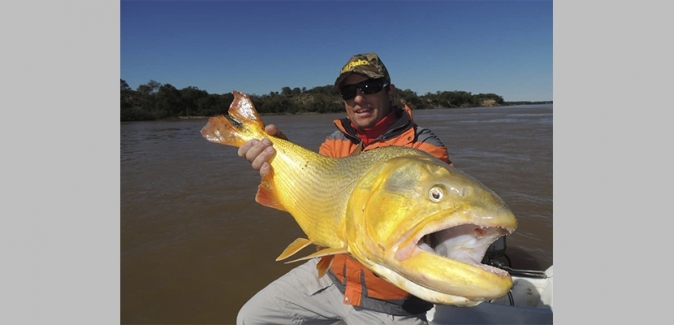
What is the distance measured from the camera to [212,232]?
716 centimetres

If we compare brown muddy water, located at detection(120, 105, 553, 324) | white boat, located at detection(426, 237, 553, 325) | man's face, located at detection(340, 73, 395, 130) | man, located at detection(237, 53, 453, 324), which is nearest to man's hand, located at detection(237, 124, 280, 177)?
man, located at detection(237, 53, 453, 324)

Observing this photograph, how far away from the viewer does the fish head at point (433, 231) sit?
148 centimetres

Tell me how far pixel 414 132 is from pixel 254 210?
5.59 m

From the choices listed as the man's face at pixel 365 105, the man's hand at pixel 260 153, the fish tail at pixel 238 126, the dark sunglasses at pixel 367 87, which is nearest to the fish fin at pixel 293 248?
the man's hand at pixel 260 153

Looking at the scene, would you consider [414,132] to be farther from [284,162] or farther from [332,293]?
[332,293]

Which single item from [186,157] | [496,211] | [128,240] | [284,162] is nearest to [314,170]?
[284,162]

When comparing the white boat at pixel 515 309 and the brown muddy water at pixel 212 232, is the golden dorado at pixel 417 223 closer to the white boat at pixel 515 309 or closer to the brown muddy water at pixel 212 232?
the white boat at pixel 515 309

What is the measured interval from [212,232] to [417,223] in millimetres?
6352

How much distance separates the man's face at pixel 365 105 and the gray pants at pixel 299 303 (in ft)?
5.25

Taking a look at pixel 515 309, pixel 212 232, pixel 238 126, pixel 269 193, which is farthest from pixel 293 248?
pixel 212 232

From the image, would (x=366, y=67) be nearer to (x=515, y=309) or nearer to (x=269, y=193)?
(x=269, y=193)

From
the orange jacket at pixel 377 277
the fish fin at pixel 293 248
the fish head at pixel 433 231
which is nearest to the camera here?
the fish head at pixel 433 231

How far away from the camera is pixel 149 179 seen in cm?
1141

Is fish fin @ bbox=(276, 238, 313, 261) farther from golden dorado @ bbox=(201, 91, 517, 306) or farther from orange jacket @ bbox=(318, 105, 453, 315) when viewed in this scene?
orange jacket @ bbox=(318, 105, 453, 315)
